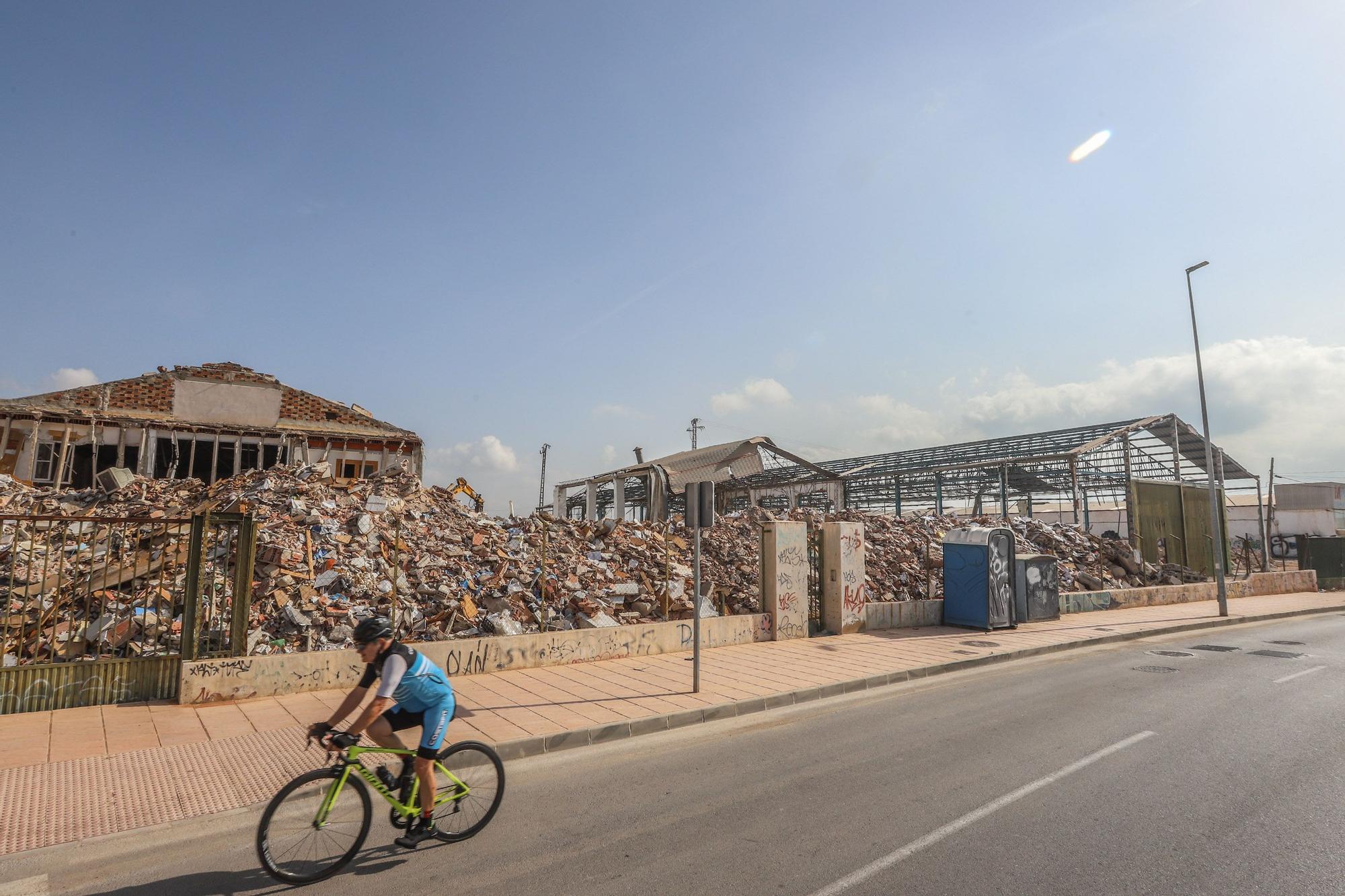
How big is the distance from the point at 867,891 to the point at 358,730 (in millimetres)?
3009

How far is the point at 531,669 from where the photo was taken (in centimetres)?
1026

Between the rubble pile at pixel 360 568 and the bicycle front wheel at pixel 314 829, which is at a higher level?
the rubble pile at pixel 360 568

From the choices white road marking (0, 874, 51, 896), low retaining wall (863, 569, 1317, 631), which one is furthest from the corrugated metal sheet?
low retaining wall (863, 569, 1317, 631)

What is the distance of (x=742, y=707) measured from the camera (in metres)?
8.47

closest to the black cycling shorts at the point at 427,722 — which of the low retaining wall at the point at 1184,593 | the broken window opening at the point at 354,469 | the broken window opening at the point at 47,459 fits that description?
the low retaining wall at the point at 1184,593

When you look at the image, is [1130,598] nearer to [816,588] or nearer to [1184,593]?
[1184,593]

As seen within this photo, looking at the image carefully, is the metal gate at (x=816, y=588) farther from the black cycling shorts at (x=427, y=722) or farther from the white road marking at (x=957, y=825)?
the black cycling shorts at (x=427, y=722)

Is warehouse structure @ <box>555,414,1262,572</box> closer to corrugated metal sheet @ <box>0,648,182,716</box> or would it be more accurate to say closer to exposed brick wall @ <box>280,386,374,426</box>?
exposed brick wall @ <box>280,386,374,426</box>

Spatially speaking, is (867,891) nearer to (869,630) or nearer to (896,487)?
(869,630)

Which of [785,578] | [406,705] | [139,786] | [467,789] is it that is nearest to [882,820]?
[467,789]

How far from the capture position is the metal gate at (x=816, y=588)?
14.5m

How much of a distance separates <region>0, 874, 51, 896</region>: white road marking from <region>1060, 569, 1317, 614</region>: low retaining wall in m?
20.5

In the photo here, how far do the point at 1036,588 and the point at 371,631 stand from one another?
16.4 metres

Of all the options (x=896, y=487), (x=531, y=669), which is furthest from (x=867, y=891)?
(x=896, y=487)
